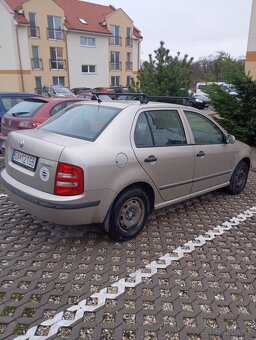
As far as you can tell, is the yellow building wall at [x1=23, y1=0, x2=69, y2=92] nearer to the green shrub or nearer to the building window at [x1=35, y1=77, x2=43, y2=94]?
the building window at [x1=35, y1=77, x2=43, y2=94]

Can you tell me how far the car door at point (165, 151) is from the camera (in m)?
3.47

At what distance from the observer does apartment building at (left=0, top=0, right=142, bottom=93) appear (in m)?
27.3

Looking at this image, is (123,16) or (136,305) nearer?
(136,305)

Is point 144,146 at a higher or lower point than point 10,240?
higher

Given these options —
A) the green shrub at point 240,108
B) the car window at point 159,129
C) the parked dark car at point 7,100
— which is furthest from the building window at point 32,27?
the car window at point 159,129

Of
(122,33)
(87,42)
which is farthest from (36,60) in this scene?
(122,33)

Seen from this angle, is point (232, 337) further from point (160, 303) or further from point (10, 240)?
point (10, 240)

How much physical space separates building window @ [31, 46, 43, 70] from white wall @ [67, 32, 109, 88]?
11.4 feet

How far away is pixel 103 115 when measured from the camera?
137 inches

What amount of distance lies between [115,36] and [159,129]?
115 feet

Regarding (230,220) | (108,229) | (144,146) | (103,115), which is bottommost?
(230,220)

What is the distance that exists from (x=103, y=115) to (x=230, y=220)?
2295mm

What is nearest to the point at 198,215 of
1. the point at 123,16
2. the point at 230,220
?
the point at 230,220

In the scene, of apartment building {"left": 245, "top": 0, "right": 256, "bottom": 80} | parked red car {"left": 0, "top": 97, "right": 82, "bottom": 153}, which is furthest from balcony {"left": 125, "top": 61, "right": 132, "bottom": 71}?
parked red car {"left": 0, "top": 97, "right": 82, "bottom": 153}
